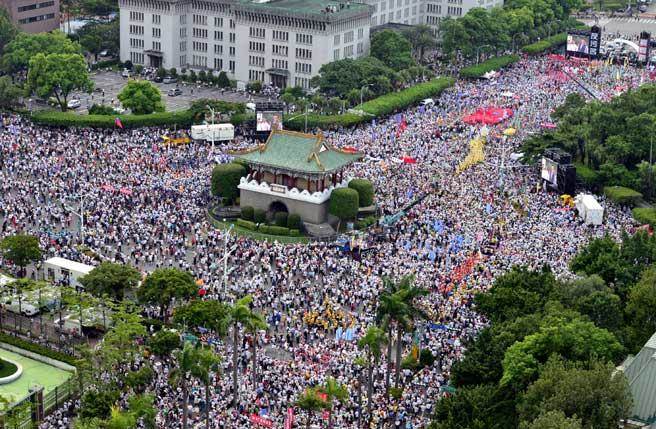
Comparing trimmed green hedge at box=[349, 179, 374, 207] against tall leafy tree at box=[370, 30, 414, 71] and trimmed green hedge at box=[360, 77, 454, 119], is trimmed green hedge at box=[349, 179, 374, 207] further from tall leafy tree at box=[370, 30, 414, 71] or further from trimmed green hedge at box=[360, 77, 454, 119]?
tall leafy tree at box=[370, 30, 414, 71]

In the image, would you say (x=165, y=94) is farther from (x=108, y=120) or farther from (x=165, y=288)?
(x=165, y=288)

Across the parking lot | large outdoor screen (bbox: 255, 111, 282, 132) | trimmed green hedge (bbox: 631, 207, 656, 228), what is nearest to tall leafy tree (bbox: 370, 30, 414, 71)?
the parking lot

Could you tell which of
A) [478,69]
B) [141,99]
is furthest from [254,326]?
[478,69]

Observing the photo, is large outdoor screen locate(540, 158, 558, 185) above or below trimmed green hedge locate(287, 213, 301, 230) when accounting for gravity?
above

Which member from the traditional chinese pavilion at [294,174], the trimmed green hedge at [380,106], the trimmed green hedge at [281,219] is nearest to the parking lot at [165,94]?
the trimmed green hedge at [380,106]

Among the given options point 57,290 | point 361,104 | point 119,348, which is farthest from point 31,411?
point 361,104

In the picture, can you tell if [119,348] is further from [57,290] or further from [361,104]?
[361,104]

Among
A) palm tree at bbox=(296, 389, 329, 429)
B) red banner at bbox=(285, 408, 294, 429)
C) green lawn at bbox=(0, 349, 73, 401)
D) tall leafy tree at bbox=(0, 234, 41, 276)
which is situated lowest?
green lawn at bbox=(0, 349, 73, 401)
